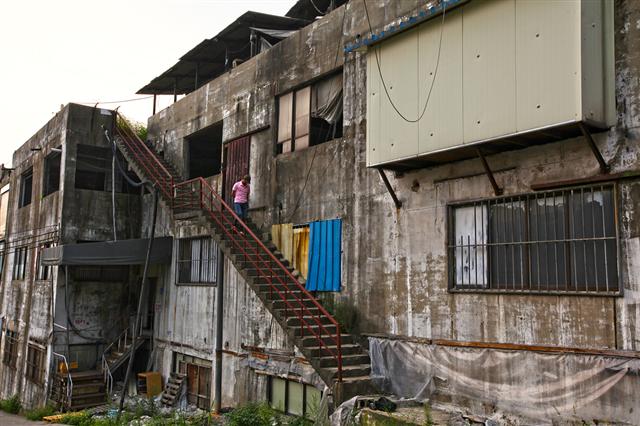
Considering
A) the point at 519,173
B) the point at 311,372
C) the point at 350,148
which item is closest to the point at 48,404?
the point at 311,372

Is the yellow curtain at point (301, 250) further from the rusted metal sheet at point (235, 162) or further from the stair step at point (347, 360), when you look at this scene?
the rusted metal sheet at point (235, 162)

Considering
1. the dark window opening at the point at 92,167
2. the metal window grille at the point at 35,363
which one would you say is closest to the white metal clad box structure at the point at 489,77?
the dark window opening at the point at 92,167

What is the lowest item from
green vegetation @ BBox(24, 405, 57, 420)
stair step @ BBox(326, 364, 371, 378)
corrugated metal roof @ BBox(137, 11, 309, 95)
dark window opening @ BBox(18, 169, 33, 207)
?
green vegetation @ BBox(24, 405, 57, 420)

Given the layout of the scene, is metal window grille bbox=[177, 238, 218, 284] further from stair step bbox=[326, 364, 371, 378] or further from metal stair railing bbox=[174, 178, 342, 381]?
stair step bbox=[326, 364, 371, 378]

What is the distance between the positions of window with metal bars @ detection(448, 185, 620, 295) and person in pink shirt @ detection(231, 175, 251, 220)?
258 inches

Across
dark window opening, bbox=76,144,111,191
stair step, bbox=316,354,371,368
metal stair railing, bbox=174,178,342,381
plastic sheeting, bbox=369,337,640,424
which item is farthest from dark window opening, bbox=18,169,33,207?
plastic sheeting, bbox=369,337,640,424

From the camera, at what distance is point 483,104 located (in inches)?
341

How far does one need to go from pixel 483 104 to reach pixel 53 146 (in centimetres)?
1770

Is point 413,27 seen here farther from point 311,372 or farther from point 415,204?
point 311,372

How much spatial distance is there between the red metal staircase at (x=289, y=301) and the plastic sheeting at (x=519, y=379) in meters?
0.59

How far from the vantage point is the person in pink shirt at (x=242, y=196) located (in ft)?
49.3

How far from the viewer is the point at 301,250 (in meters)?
13.6

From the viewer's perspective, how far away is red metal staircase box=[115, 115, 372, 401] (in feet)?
34.3

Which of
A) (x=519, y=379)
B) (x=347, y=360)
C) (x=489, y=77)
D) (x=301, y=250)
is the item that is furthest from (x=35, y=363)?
(x=489, y=77)
